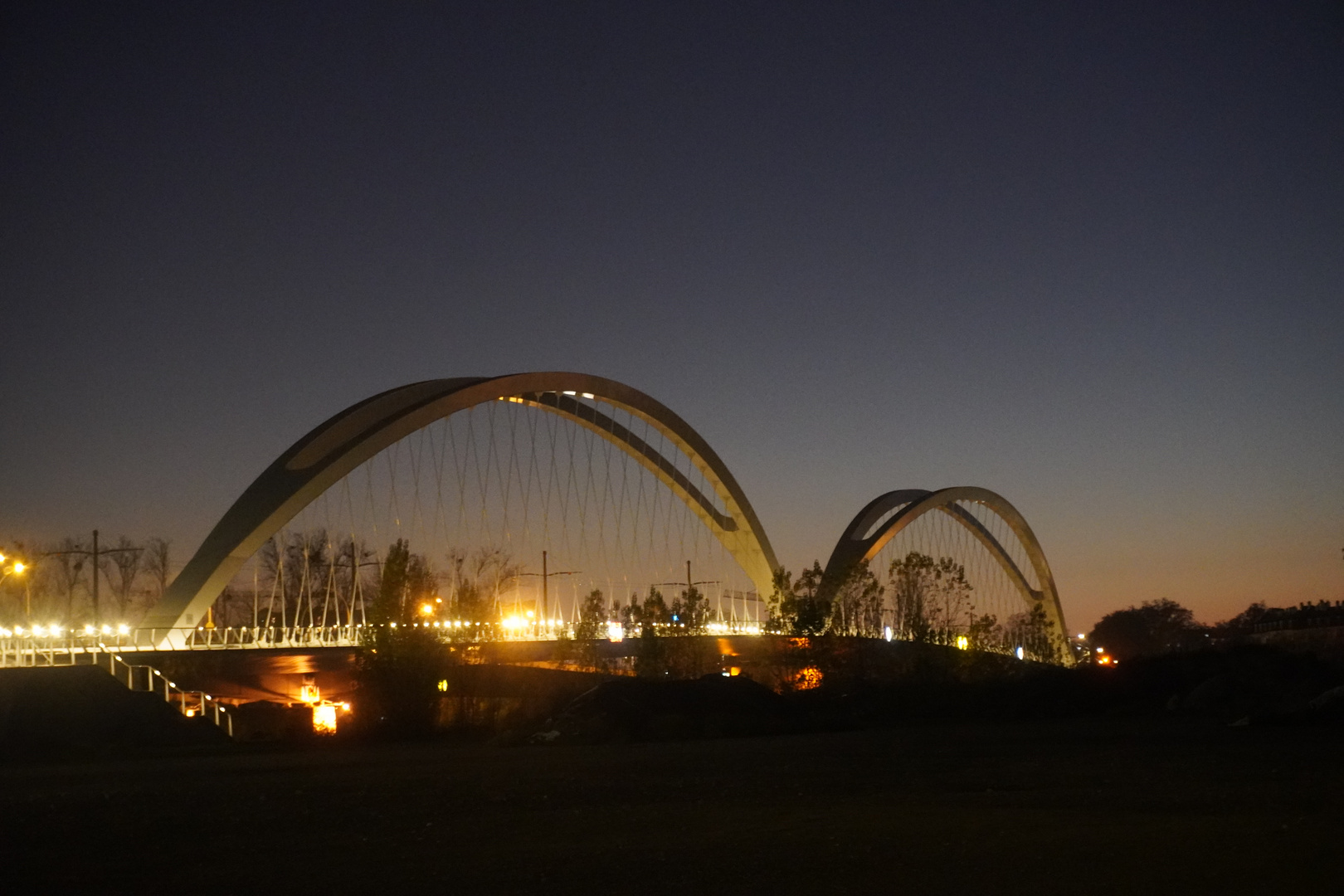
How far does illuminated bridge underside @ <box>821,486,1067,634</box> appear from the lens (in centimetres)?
6750

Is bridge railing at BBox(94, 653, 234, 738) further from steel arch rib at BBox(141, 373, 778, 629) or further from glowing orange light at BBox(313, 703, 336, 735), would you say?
steel arch rib at BBox(141, 373, 778, 629)

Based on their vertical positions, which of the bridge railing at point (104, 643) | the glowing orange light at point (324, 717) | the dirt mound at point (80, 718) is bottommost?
the glowing orange light at point (324, 717)

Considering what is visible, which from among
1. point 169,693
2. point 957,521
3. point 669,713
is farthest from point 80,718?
point 957,521

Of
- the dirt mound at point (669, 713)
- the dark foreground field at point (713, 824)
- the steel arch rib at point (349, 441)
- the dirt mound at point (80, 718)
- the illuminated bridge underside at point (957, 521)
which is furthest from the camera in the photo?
the illuminated bridge underside at point (957, 521)

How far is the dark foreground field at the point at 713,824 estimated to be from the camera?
9469 mm

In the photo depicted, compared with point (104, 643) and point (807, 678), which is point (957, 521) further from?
point (104, 643)

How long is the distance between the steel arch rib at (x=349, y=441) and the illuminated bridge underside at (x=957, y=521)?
35.8ft

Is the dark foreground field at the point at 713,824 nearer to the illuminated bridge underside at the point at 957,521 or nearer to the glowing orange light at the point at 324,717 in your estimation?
the glowing orange light at the point at 324,717

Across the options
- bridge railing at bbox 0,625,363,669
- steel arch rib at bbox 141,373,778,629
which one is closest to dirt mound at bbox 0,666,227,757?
bridge railing at bbox 0,625,363,669

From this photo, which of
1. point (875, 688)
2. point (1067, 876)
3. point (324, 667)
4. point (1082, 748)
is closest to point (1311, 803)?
point (1067, 876)

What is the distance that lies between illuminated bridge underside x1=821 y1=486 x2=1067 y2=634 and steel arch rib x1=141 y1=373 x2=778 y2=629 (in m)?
10.9

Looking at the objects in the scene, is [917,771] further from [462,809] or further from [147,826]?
[147,826]

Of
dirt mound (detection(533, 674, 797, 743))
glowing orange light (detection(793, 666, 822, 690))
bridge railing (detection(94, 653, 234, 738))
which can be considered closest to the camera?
dirt mound (detection(533, 674, 797, 743))

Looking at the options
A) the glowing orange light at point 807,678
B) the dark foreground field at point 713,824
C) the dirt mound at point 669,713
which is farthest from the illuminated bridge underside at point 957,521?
the dark foreground field at point 713,824
